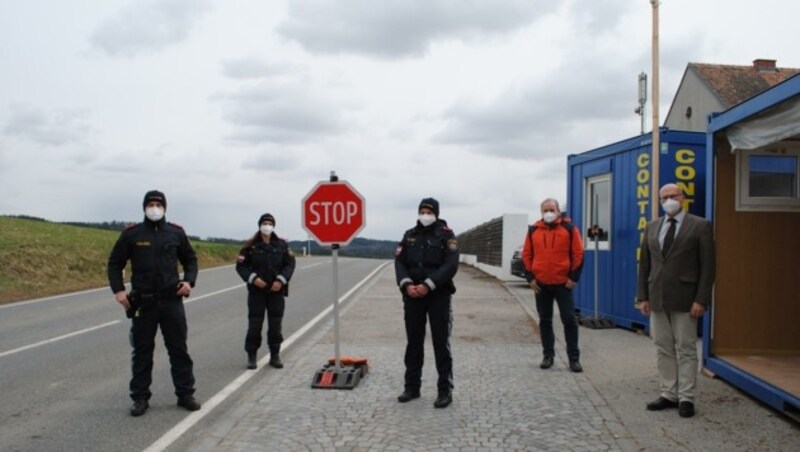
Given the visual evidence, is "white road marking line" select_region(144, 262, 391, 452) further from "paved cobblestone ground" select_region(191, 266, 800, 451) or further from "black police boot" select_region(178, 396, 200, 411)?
"paved cobblestone ground" select_region(191, 266, 800, 451)

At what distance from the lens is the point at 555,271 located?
8.13 m

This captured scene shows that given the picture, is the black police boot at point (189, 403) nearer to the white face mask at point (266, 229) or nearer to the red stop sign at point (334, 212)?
the red stop sign at point (334, 212)

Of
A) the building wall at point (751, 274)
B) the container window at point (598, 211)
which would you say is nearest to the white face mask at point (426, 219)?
the building wall at point (751, 274)

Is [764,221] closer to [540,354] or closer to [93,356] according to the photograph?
[540,354]

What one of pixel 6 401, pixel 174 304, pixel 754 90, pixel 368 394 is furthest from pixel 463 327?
pixel 754 90

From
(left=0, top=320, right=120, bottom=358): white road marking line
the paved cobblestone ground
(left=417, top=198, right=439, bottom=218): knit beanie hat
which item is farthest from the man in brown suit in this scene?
(left=0, top=320, right=120, bottom=358): white road marking line

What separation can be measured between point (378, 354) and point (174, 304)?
3.35m

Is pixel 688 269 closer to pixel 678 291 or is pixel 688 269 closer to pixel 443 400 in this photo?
pixel 678 291

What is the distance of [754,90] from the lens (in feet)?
131

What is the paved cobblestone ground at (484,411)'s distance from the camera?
5.39 m

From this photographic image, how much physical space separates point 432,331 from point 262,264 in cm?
270

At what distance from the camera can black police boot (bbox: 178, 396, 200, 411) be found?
253 inches

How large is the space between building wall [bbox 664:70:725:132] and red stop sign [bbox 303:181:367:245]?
3408cm

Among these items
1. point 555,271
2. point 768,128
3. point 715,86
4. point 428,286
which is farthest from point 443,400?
point 715,86
